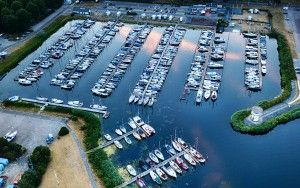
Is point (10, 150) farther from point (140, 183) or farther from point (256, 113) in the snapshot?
point (256, 113)

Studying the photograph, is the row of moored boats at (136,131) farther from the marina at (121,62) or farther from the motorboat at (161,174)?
the marina at (121,62)

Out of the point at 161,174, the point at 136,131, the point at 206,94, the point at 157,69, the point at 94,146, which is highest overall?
the point at 157,69

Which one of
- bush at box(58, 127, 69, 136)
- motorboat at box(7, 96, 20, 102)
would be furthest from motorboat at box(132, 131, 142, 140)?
motorboat at box(7, 96, 20, 102)

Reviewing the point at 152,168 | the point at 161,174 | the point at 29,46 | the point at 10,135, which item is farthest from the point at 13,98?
the point at 161,174

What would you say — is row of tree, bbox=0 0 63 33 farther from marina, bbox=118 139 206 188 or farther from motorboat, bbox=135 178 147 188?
motorboat, bbox=135 178 147 188

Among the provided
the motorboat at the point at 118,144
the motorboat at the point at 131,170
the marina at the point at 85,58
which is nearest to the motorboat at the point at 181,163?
the motorboat at the point at 131,170

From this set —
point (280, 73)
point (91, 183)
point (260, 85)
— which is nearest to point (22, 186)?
point (91, 183)
